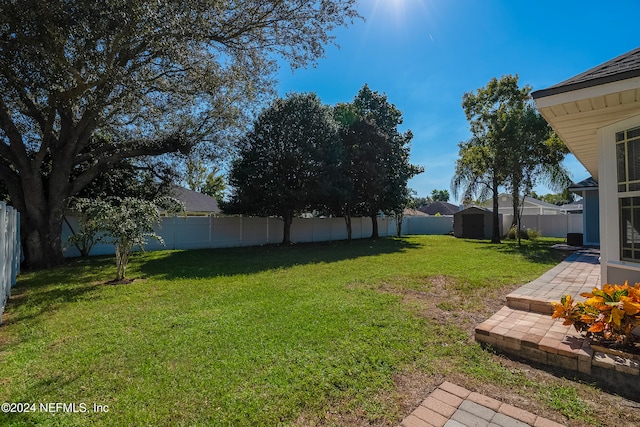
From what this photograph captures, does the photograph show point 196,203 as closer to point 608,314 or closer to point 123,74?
point 123,74

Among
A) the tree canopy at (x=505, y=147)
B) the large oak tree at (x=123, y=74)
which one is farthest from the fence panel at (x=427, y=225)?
the large oak tree at (x=123, y=74)

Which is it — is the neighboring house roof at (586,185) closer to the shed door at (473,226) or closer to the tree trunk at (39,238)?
the shed door at (473,226)

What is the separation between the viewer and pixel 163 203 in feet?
31.9

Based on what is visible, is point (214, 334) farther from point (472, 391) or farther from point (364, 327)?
point (472, 391)

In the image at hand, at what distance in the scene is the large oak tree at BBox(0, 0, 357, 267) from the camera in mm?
5645

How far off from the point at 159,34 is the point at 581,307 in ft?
27.4

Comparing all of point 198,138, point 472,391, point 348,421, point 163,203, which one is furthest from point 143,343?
point 198,138

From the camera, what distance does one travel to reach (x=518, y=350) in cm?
316

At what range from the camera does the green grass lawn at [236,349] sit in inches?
90.0

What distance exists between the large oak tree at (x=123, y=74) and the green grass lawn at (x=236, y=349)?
171 inches

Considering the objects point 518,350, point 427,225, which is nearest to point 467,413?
point 518,350

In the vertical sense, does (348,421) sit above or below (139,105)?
below

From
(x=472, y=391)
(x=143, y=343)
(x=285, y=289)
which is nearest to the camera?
(x=472, y=391)

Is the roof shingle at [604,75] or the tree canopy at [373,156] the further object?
the tree canopy at [373,156]
